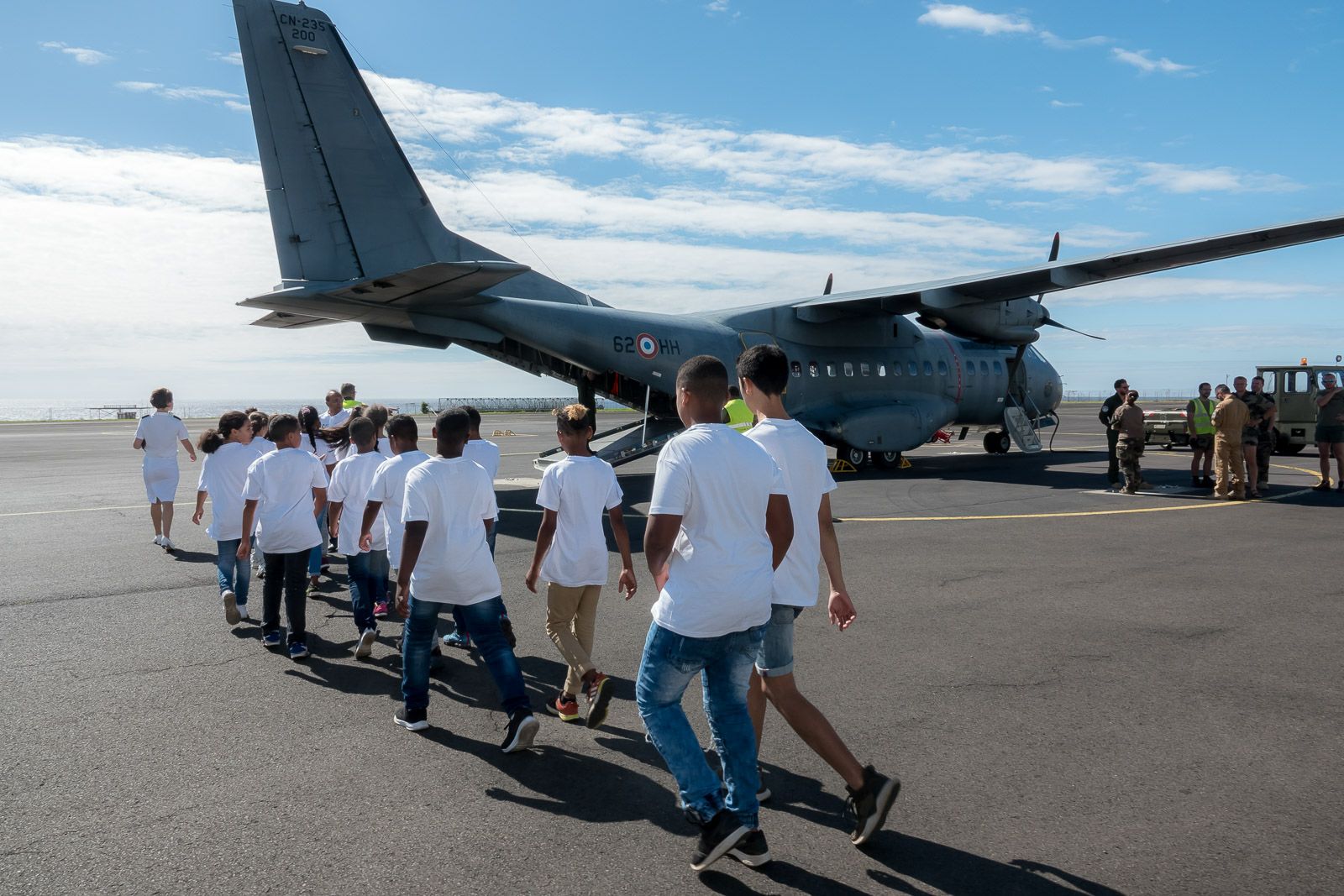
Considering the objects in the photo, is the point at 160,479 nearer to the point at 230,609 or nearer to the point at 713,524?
the point at 230,609

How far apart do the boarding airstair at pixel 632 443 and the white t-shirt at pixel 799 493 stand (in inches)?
485

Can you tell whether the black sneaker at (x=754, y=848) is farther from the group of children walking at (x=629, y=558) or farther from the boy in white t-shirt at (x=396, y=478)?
the boy in white t-shirt at (x=396, y=478)

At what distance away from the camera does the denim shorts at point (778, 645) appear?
3.86m

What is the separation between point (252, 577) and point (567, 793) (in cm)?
668

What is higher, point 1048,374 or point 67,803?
point 1048,374

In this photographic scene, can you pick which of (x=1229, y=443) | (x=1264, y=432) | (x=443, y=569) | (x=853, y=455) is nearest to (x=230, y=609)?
(x=443, y=569)

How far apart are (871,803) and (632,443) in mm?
13803

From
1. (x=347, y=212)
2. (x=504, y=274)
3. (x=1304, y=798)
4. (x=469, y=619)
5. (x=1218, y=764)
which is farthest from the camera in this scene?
(x=347, y=212)

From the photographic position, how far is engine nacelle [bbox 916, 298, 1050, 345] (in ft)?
71.4

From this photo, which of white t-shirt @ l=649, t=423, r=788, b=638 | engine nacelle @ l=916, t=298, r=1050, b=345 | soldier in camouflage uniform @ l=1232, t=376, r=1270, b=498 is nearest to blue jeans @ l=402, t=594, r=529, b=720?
white t-shirt @ l=649, t=423, r=788, b=638

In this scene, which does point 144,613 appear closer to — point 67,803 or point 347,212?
point 67,803

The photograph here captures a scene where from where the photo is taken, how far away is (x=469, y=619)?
4957 millimetres

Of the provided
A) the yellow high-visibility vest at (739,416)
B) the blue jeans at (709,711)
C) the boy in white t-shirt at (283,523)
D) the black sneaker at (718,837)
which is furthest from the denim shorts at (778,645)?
the yellow high-visibility vest at (739,416)

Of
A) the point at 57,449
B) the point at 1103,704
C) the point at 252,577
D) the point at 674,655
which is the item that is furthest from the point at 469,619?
the point at 57,449
